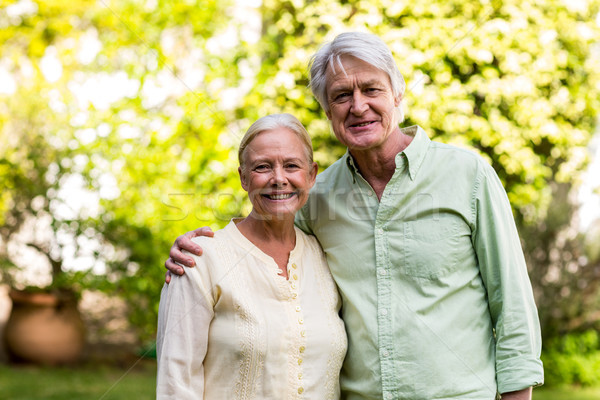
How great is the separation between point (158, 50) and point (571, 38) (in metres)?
3.45

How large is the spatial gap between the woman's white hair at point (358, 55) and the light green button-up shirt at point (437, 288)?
230mm

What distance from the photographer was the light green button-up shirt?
1819mm

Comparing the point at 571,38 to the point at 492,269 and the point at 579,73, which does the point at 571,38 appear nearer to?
the point at 579,73

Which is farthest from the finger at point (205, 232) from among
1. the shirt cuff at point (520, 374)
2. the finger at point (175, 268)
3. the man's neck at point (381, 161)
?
the shirt cuff at point (520, 374)

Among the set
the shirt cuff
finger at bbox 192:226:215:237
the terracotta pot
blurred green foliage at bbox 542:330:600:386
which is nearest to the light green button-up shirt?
the shirt cuff

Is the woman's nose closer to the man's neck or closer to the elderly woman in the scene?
the elderly woman

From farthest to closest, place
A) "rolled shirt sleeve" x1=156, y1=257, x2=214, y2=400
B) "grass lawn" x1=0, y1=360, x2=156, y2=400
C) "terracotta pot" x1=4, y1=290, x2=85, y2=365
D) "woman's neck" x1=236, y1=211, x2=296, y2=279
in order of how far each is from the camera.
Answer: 1. "terracotta pot" x1=4, y1=290, x2=85, y2=365
2. "grass lawn" x1=0, y1=360, x2=156, y2=400
3. "woman's neck" x1=236, y1=211, x2=296, y2=279
4. "rolled shirt sleeve" x1=156, y1=257, x2=214, y2=400

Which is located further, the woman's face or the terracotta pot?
the terracotta pot

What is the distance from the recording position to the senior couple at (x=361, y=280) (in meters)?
1.81

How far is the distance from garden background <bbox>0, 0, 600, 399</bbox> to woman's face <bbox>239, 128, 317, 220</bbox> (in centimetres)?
269

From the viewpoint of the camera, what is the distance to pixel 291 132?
2.00m

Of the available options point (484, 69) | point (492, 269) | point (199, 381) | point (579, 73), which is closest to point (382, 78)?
point (492, 269)

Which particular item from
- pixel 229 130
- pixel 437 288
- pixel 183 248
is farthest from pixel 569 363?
pixel 183 248

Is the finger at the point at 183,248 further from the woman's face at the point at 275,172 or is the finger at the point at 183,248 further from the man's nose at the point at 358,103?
the man's nose at the point at 358,103
